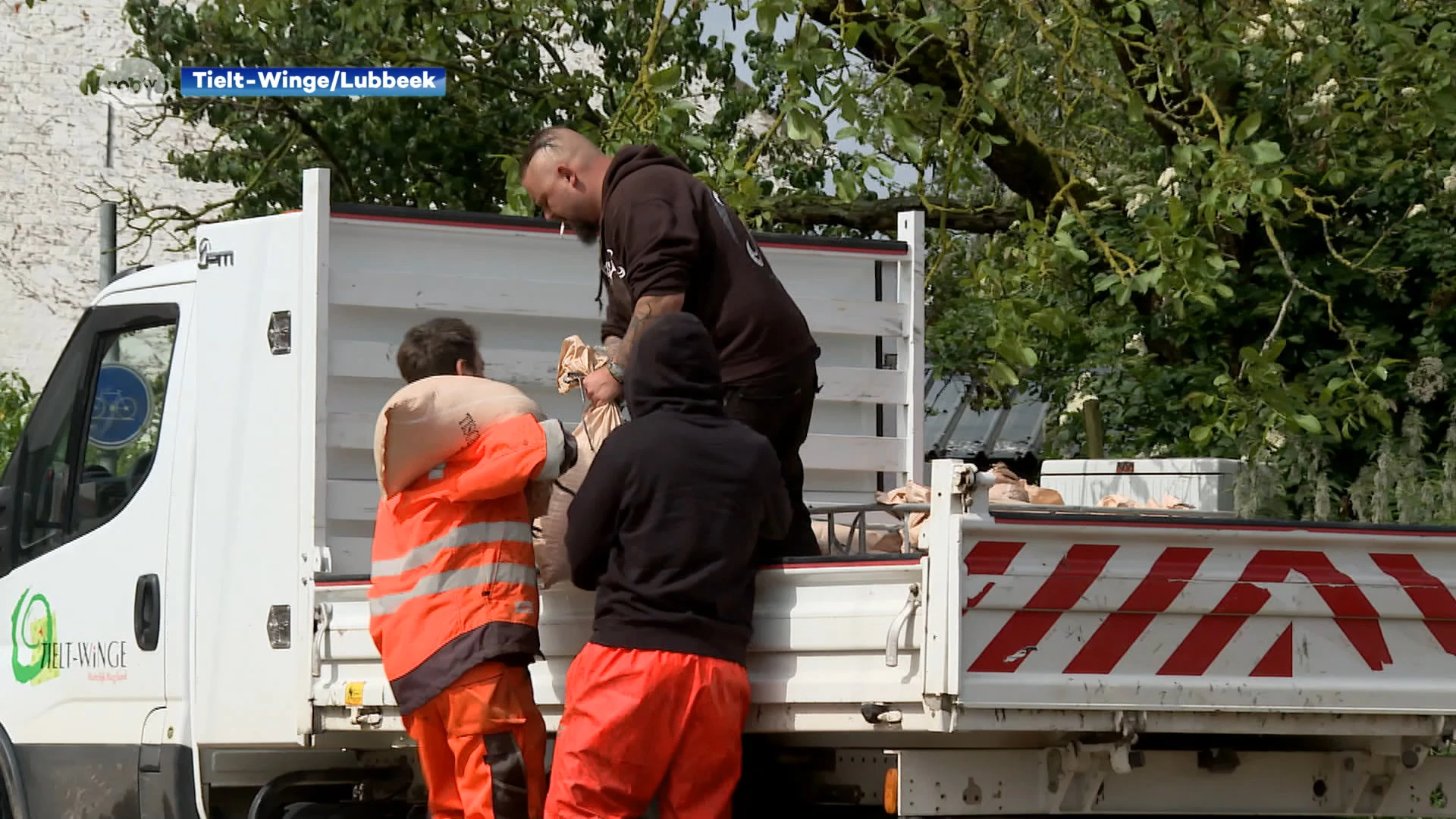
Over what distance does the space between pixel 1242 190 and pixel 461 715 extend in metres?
5.07

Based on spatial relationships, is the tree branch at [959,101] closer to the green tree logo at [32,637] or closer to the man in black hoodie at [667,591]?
the green tree logo at [32,637]

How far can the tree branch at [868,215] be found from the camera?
10789 millimetres

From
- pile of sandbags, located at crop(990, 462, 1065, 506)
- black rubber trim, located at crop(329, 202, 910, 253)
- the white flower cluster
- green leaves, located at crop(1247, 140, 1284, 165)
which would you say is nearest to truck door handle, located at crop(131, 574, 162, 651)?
black rubber trim, located at crop(329, 202, 910, 253)

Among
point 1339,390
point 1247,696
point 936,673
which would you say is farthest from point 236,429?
point 1339,390

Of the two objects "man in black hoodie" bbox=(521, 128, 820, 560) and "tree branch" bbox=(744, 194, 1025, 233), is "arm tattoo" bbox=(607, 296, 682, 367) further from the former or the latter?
"tree branch" bbox=(744, 194, 1025, 233)

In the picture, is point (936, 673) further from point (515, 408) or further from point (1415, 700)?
point (515, 408)

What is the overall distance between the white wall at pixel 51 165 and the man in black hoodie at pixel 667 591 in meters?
20.6

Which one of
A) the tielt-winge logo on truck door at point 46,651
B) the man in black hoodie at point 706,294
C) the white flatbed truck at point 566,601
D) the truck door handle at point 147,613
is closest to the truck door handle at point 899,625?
the white flatbed truck at point 566,601

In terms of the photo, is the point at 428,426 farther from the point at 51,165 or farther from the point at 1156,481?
the point at 51,165

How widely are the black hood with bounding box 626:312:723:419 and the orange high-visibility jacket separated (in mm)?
447

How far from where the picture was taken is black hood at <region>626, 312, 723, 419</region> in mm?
4234

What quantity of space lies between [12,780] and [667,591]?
3.12m

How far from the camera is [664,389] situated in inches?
167

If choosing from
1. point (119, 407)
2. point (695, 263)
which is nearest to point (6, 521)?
point (119, 407)
